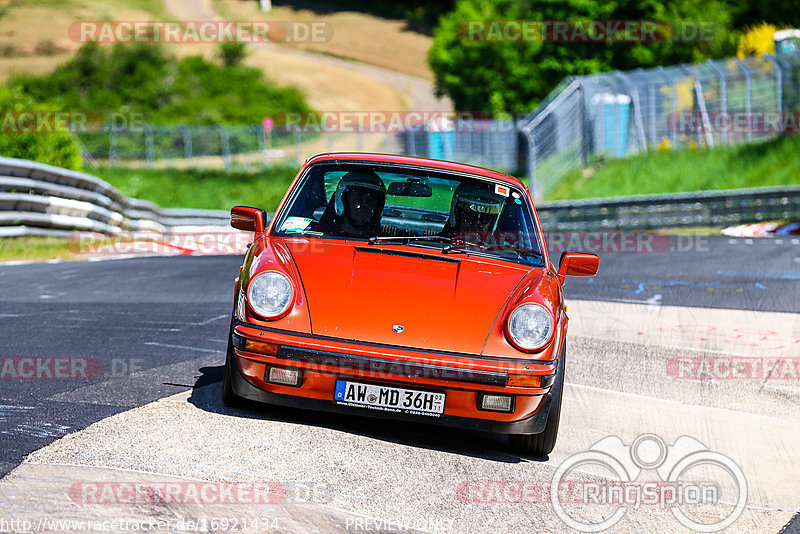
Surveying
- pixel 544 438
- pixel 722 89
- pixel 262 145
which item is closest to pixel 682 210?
pixel 722 89

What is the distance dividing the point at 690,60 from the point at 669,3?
3.28 metres

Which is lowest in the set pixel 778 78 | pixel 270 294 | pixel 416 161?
pixel 270 294

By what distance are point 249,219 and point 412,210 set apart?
995mm

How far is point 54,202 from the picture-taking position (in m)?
15.1

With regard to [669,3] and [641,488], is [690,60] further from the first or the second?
[641,488]

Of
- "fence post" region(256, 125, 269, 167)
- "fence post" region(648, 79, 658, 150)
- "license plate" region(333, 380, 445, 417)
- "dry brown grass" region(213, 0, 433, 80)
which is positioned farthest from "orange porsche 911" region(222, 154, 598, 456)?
"dry brown grass" region(213, 0, 433, 80)

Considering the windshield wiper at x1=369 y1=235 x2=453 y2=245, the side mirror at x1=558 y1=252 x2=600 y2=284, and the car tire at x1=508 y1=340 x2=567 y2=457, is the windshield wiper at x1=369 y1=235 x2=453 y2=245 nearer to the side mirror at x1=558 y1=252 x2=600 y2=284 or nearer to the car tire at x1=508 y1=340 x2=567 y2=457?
the side mirror at x1=558 y1=252 x2=600 y2=284

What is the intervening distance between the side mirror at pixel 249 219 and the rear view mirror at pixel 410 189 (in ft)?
2.55

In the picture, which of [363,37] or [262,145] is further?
[363,37]

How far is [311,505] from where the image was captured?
13.8 ft

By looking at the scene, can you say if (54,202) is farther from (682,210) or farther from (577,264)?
(682,210)

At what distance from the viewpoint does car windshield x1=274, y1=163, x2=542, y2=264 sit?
610 centimetres

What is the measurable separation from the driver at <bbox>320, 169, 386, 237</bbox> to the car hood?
0.97 feet

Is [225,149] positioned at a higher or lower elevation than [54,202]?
higher
